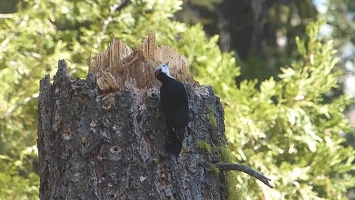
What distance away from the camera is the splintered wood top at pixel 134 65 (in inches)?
106

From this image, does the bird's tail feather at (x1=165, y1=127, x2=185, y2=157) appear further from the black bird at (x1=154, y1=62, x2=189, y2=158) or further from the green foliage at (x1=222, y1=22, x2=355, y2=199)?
the green foliage at (x1=222, y1=22, x2=355, y2=199)

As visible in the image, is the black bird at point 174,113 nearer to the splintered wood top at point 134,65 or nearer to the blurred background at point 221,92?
the splintered wood top at point 134,65

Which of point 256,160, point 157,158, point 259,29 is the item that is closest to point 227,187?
point 157,158

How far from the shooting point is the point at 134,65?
2.79 m

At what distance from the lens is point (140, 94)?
2.58 m

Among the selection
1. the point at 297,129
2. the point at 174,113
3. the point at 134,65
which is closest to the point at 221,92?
the point at 297,129

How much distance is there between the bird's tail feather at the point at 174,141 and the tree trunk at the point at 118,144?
0.07 ft

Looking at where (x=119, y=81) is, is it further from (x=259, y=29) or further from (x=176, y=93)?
(x=259, y=29)

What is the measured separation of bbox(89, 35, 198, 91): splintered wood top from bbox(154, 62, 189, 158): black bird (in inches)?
7.6

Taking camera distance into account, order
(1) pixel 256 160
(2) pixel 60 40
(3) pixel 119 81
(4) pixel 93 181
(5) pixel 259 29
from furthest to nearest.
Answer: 1. (5) pixel 259 29
2. (2) pixel 60 40
3. (1) pixel 256 160
4. (3) pixel 119 81
5. (4) pixel 93 181

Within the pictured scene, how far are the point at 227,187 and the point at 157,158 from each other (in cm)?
39

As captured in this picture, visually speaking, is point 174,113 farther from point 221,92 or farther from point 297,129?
point 297,129

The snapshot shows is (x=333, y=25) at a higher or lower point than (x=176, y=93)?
higher

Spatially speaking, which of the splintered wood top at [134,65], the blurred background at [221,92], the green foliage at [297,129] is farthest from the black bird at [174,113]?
the green foliage at [297,129]
